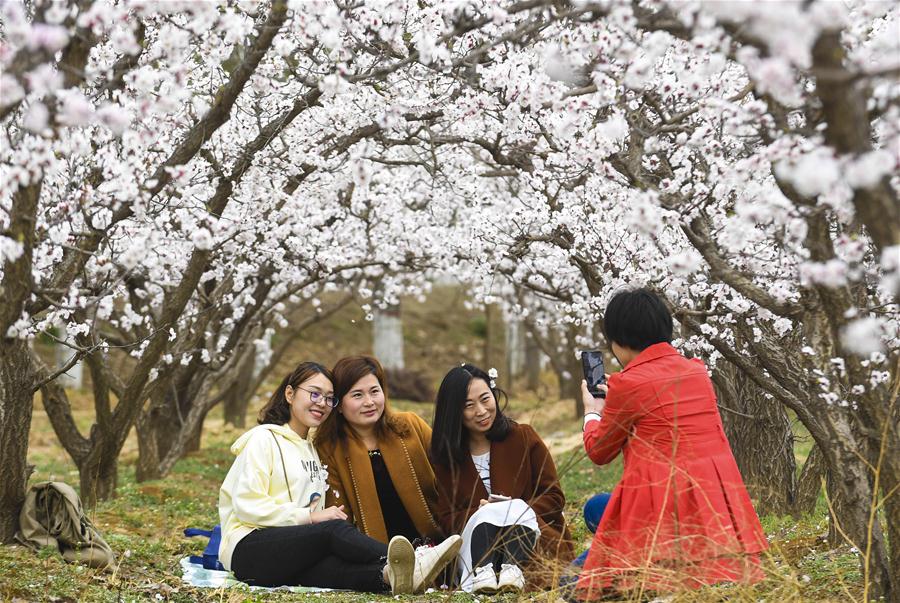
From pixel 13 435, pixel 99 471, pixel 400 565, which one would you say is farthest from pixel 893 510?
pixel 99 471

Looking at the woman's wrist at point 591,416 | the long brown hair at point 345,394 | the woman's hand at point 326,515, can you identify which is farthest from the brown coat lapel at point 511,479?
the woman's wrist at point 591,416

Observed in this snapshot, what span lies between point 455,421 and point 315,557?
1.13 meters

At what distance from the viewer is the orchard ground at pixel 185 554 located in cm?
445

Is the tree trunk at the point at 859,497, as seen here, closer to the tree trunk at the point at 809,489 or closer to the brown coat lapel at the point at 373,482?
the brown coat lapel at the point at 373,482

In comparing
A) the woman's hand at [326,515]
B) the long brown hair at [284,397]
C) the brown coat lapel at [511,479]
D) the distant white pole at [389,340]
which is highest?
the distant white pole at [389,340]

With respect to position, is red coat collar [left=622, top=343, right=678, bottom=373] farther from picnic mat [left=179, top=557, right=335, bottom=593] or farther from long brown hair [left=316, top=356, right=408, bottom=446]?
picnic mat [left=179, top=557, right=335, bottom=593]

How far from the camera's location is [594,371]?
510 cm

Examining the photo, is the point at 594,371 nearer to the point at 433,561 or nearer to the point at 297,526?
the point at 433,561

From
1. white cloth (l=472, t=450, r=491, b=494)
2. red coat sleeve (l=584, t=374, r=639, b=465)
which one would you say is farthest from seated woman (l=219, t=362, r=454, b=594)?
red coat sleeve (l=584, t=374, r=639, b=465)

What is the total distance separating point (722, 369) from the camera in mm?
7438

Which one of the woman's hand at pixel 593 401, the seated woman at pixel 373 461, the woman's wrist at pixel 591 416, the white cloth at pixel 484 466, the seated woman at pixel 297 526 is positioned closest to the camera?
the woman's wrist at pixel 591 416

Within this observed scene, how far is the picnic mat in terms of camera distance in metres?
5.24

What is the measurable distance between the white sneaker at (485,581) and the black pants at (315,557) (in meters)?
0.52

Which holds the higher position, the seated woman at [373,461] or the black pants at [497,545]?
the seated woman at [373,461]
